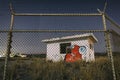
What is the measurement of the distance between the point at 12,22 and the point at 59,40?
13849mm

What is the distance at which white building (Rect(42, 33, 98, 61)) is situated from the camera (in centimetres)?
1702

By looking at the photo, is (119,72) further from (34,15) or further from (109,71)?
(34,15)

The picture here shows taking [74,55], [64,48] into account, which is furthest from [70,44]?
[74,55]

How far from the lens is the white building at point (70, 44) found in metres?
17.0

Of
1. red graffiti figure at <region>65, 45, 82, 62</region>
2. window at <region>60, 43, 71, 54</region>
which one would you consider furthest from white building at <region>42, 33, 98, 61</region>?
red graffiti figure at <region>65, 45, 82, 62</region>

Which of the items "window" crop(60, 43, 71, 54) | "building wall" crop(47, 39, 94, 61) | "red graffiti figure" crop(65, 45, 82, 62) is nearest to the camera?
"building wall" crop(47, 39, 94, 61)

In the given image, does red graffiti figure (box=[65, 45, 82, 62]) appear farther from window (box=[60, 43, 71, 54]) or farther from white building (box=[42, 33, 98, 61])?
window (box=[60, 43, 71, 54])

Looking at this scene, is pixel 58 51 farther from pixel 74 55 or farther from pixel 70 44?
pixel 74 55

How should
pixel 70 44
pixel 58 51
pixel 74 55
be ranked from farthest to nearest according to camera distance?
pixel 58 51 < pixel 70 44 < pixel 74 55

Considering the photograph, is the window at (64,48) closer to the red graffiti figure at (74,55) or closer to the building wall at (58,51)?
the building wall at (58,51)

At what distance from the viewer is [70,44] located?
18047 mm

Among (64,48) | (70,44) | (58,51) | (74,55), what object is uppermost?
(70,44)

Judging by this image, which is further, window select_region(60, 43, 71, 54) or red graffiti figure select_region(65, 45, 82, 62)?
window select_region(60, 43, 71, 54)

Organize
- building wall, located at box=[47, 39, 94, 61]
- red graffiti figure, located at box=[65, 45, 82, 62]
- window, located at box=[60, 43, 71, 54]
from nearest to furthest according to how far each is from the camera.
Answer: building wall, located at box=[47, 39, 94, 61]
red graffiti figure, located at box=[65, 45, 82, 62]
window, located at box=[60, 43, 71, 54]
